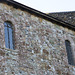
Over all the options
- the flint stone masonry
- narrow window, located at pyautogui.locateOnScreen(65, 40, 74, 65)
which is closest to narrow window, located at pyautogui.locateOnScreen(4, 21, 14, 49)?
the flint stone masonry

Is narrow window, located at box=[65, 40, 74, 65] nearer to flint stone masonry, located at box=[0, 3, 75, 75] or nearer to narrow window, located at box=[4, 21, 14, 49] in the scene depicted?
flint stone masonry, located at box=[0, 3, 75, 75]

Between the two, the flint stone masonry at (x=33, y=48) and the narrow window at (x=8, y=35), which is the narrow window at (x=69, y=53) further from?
the narrow window at (x=8, y=35)

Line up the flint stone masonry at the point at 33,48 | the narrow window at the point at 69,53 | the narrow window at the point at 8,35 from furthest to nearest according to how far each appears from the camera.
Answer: the narrow window at the point at 69,53
the narrow window at the point at 8,35
the flint stone masonry at the point at 33,48

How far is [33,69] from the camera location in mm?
14211

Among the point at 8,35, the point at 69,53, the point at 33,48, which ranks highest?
the point at 8,35

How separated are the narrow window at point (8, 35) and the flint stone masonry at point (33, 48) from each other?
184mm

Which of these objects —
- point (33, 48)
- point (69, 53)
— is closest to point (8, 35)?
point (33, 48)

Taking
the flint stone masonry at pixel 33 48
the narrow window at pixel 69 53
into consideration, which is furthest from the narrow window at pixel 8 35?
the narrow window at pixel 69 53

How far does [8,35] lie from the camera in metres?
14.1

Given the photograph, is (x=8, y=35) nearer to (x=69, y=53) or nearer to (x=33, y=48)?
(x=33, y=48)

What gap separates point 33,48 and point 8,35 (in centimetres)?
143

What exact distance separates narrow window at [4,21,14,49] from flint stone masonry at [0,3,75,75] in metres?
0.18

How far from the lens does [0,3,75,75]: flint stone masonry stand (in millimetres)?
13578

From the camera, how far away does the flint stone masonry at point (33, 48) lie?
13.6 metres
